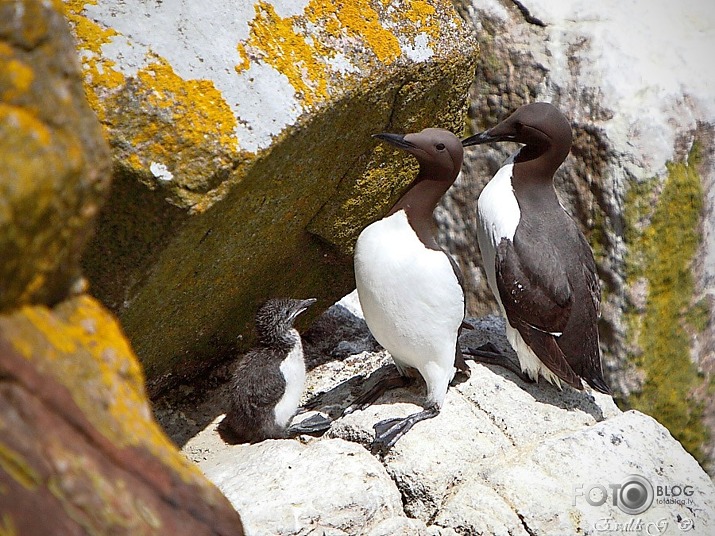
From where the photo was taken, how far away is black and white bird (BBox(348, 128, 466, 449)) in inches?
176

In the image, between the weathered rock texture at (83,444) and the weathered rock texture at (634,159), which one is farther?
the weathered rock texture at (634,159)

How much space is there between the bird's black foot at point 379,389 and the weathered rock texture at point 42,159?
2670mm

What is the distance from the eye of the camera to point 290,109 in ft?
12.6

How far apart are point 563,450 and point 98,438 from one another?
280 cm

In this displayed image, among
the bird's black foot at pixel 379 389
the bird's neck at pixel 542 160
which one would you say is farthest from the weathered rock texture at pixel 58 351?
the bird's neck at pixel 542 160

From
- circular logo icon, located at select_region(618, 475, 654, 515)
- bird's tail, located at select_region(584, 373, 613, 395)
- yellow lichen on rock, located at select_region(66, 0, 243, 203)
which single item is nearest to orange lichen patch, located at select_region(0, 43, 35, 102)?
yellow lichen on rock, located at select_region(66, 0, 243, 203)

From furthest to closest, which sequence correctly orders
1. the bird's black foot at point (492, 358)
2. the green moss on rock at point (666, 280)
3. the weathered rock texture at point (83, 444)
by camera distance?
the green moss on rock at point (666, 280) → the bird's black foot at point (492, 358) → the weathered rock texture at point (83, 444)

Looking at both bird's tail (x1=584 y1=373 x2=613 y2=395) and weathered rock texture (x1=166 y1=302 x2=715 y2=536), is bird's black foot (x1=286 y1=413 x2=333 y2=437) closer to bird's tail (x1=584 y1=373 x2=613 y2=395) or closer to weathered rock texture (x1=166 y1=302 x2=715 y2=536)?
weathered rock texture (x1=166 y1=302 x2=715 y2=536)

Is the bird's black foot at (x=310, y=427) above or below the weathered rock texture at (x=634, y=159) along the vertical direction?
below

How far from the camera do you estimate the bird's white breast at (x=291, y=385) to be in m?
4.76

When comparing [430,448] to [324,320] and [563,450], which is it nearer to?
[563,450]

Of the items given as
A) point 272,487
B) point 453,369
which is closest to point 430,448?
point 453,369

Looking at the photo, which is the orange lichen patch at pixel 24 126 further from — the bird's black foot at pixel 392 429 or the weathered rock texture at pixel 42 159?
the bird's black foot at pixel 392 429

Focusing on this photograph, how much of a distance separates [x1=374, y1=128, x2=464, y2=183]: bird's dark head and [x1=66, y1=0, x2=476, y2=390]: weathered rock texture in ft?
0.72
